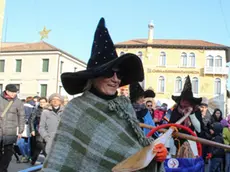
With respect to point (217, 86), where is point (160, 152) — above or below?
below

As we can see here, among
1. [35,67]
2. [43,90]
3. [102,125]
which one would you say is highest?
[35,67]

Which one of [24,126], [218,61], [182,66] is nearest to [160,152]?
[24,126]

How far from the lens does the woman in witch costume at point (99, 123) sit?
8.13ft

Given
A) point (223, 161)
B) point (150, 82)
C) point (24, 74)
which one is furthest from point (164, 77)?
point (223, 161)

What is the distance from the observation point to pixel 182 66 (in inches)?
2162

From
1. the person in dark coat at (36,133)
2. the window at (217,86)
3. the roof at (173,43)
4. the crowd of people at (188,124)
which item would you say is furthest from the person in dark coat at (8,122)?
the window at (217,86)

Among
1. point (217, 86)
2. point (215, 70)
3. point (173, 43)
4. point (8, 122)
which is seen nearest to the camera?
point (8, 122)

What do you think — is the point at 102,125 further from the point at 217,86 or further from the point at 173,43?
the point at 173,43

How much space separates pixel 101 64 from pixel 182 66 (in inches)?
2089

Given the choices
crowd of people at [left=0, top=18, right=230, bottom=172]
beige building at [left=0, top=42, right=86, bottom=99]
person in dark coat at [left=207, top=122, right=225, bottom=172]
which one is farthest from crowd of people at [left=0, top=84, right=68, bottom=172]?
beige building at [left=0, top=42, right=86, bottom=99]

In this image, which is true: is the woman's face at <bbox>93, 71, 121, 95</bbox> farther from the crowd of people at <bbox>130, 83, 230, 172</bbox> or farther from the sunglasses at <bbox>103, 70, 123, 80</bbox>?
the crowd of people at <bbox>130, 83, 230, 172</bbox>

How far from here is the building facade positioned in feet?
179

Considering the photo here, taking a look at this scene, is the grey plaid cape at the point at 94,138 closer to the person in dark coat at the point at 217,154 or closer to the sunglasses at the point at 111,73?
the sunglasses at the point at 111,73

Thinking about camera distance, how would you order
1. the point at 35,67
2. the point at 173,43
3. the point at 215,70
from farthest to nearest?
1. the point at 173,43
2. the point at 215,70
3. the point at 35,67
